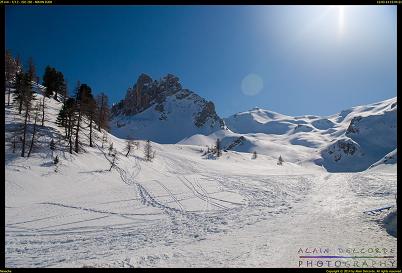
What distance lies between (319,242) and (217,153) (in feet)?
259

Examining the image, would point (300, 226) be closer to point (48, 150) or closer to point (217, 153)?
point (48, 150)

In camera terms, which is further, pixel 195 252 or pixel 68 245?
pixel 68 245

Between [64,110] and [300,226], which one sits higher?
[64,110]

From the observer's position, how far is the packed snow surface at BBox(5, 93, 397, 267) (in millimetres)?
13102

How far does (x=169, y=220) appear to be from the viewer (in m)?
19.3

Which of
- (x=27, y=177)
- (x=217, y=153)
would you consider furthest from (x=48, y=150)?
(x=217, y=153)

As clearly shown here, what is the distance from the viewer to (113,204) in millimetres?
23297

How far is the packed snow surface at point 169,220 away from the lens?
1310 centimetres

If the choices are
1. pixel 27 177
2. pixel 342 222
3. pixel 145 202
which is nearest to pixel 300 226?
pixel 342 222

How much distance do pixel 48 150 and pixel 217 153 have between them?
61864 millimetres

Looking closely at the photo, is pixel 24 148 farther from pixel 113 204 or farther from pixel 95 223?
pixel 95 223

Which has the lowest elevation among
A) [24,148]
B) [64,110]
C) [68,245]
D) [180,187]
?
[68,245]
